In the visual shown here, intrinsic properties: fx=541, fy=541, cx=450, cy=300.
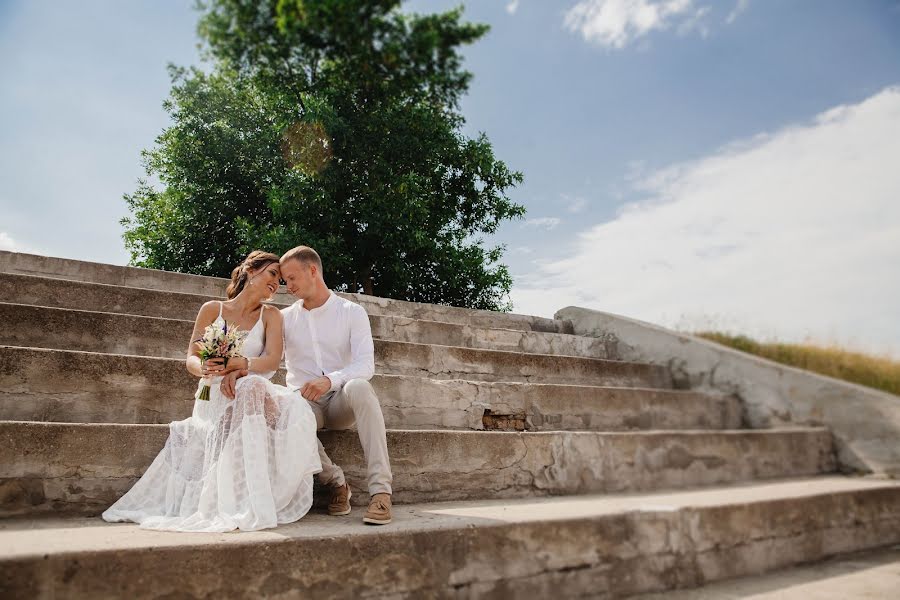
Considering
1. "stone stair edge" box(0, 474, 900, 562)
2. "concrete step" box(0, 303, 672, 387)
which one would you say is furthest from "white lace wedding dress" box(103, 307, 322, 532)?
"concrete step" box(0, 303, 672, 387)

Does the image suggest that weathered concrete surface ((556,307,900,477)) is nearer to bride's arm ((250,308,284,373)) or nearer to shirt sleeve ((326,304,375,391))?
shirt sleeve ((326,304,375,391))

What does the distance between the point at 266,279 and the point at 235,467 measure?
1.00 metres

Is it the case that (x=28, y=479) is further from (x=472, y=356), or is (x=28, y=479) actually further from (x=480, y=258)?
(x=480, y=258)

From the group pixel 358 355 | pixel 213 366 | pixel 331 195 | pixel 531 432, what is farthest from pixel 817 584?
pixel 331 195

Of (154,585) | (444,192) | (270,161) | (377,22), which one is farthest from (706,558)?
(270,161)

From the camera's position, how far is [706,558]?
106 inches

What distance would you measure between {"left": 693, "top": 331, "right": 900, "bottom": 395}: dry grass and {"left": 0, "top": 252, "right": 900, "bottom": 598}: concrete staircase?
2.82 feet

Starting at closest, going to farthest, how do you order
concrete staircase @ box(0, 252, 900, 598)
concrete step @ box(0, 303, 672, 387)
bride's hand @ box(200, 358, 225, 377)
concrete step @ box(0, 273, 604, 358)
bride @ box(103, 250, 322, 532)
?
concrete staircase @ box(0, 252, 900, 598), bride @ box(103, 250, 322, 532), bride's hand @ box(200, 358, 225, 377), concrete step @ box(0, 303, 672, 387), concrete step @ box(0, 273, 604, 358)

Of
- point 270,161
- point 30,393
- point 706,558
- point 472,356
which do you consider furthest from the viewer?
point 270,161

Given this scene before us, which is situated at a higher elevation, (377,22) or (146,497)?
(377,22)

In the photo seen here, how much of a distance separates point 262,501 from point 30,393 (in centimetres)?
134

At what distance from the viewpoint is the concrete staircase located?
176 cm

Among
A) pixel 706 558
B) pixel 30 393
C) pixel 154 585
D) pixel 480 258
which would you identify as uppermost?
pixel 480 258

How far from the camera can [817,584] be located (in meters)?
2.68
